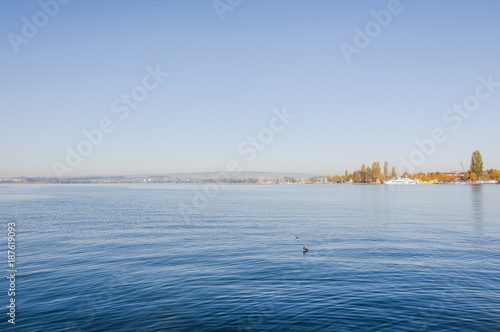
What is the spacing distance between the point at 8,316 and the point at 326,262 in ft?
73.3

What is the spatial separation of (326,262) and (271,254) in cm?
570

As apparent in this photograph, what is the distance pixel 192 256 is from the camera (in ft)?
107

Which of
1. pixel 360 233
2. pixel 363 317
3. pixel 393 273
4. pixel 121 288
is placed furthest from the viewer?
pixel 360 233

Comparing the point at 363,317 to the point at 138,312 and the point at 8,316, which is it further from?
the point at 8,316

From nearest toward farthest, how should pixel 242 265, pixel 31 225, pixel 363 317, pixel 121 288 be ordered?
pixel 363 317, pixel 121 288, pixel 242 265, pixel 31 225

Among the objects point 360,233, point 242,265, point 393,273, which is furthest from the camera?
point 360,233

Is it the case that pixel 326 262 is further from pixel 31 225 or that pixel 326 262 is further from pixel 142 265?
pixel 31 225

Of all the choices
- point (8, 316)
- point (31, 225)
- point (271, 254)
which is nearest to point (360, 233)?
point (271, 254)

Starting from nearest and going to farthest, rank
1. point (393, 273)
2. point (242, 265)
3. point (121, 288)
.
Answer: point (121, 288) < point (393, 273) < point (242, 265)

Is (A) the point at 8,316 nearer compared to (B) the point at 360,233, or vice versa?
(A) the point at 8,316

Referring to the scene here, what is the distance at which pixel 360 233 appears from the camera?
148 feet

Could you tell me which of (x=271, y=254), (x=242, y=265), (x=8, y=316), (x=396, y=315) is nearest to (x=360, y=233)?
(x=271, y=254)

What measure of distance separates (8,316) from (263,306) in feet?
44.4

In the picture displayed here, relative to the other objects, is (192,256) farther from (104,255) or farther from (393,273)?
(393,273)
